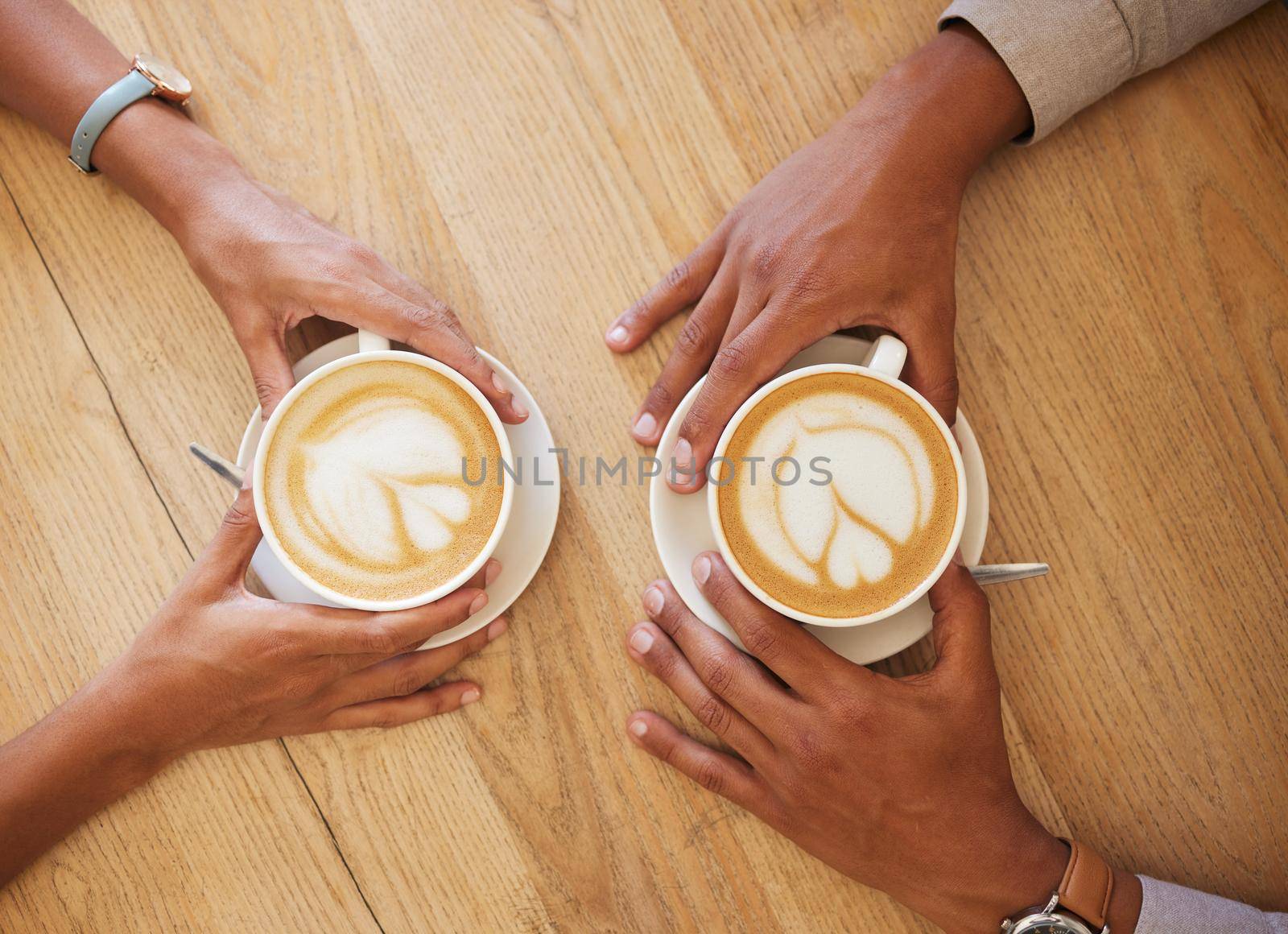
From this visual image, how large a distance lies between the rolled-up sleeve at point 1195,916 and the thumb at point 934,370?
1.69 ft

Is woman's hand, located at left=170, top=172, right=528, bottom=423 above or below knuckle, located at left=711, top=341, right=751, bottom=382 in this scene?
above

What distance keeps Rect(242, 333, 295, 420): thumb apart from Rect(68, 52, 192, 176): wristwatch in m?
0.29

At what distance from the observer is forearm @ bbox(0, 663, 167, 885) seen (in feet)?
2.75

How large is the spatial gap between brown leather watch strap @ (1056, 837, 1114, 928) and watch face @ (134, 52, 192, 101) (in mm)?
1210

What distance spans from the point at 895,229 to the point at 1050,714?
0.55 m

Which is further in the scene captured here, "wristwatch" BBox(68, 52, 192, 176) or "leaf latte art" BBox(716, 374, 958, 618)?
"wristwatch" BBox(68, 52, 192, 176)

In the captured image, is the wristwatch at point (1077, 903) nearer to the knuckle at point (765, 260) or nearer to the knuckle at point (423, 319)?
the knuckle at point (765, 260)

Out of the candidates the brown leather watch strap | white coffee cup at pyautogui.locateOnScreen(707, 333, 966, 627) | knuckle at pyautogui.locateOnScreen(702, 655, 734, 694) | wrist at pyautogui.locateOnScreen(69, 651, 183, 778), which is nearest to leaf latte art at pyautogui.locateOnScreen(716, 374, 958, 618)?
white coffee cup at pyautogui.locateOnScreen(707, 333, 966, 627)

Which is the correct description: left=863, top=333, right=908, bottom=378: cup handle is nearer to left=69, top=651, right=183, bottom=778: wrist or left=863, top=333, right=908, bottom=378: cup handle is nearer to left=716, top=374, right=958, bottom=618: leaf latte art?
left=716, top=374, right=958, bottom=618: leaf latte art

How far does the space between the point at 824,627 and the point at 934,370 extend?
0.28m

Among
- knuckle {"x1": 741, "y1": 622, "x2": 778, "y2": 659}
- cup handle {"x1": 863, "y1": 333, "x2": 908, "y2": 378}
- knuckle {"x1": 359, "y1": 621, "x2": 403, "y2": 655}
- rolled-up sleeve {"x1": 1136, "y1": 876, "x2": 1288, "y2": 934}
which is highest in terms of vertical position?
knuckle {"x1": 359, "y1": 621, "x2": 403, "y2": 655}

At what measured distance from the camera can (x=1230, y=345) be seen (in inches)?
36.5

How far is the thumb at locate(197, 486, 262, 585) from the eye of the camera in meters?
0.80

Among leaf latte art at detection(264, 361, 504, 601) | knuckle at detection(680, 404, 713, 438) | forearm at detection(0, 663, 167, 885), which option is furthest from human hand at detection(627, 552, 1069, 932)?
forearm at detection(0, 663, 167, 885)
